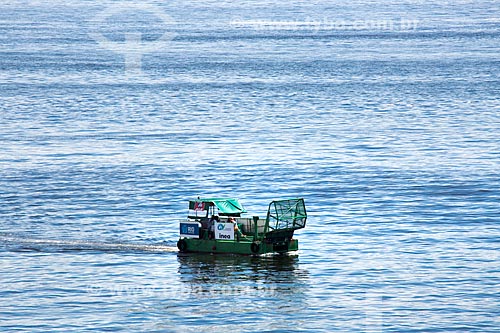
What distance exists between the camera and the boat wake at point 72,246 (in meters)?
79.1

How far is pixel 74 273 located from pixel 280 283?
1278 cm

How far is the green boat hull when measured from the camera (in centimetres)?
7438

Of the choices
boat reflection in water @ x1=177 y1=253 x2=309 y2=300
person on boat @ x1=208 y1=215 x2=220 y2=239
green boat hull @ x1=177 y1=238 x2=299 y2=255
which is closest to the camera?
boat reflection in water @ x1=177 y1=253 x2=309 y2=300

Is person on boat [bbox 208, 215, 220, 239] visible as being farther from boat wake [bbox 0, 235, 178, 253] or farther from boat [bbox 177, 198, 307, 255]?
boat wake [bbox 0, 235, 178, 253]

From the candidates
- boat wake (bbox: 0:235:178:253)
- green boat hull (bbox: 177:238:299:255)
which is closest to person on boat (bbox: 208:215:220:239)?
green boat hull (bbox: 177:238:299:255)

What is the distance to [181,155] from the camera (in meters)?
119

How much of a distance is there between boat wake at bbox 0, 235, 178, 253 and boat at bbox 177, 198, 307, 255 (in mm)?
2767

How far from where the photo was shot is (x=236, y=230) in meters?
75.3

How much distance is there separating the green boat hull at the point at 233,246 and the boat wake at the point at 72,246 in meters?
1.97

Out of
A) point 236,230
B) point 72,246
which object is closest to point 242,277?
point 236,230

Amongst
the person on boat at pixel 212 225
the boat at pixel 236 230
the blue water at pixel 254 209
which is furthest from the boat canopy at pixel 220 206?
the blue water at pixel 254 209

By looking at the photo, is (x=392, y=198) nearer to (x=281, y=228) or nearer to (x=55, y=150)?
(x=281, y=228)

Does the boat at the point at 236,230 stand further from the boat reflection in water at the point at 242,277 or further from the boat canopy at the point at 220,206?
the boat reflection in water at the point at 242,277

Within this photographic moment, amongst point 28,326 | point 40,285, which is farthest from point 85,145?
point 28,326
